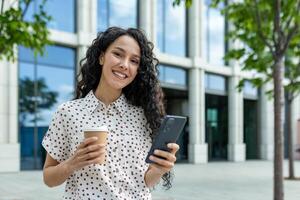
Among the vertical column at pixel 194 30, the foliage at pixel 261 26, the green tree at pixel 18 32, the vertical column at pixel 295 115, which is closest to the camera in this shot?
the green tree at pixel 18 32

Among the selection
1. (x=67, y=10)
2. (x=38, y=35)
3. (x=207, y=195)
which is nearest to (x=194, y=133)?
(x=67, y=10)

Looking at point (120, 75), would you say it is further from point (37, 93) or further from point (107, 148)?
point (37, 93)

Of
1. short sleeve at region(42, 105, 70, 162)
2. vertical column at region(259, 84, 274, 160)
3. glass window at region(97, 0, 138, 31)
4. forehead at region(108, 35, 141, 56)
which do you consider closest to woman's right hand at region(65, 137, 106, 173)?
short sleeve at region(42, 105, 70, 162)

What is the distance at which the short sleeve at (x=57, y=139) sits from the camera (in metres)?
2.30

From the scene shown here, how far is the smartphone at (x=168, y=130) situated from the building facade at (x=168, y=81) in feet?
38.9

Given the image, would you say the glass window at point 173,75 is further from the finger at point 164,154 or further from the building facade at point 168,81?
the finger at point 164,154

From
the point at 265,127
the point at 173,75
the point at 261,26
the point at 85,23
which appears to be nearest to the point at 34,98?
the point at 85,23

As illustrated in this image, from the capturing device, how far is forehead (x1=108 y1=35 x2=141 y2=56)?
233 centimetres

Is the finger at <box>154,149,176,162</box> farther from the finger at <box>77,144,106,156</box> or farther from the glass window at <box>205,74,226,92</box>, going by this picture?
the glass window at <box>205,74,226,92</box>

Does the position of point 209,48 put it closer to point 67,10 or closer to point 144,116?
point 67,10

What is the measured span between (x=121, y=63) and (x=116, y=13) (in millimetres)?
19978

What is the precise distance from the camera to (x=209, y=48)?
2673 cm

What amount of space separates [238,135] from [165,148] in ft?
88.2

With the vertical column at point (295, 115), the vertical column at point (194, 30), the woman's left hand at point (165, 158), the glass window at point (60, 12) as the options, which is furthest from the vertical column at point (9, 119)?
the vertical column at point (295, 115)
